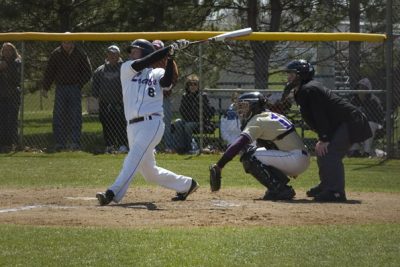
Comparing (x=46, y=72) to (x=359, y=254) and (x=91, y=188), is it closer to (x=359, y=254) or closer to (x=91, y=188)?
(x=91, y=188)

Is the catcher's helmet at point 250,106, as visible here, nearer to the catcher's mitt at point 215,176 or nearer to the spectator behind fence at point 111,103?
the catcher's mitt at point 215,176

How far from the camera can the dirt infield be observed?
8.34 m

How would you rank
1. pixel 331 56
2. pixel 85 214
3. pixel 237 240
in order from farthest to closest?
pixel 331 56
pixel 85 214
pixel 237 240

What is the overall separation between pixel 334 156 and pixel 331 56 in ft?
23.5

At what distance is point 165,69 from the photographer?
9.45m

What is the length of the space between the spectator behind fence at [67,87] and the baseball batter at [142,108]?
6.19 metres

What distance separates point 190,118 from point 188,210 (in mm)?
6694

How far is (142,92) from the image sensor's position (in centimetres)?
952

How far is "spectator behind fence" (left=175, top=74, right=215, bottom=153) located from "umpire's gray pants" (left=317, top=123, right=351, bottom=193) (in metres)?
5.85

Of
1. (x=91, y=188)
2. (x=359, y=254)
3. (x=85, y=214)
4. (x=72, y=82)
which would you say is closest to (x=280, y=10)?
(x=72, y=82)

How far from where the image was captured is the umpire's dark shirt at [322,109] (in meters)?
9.65

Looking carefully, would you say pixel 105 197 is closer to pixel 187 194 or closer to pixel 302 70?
pixel 187 194

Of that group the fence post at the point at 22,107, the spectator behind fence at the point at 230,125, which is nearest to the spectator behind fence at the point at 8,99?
the fence post at the point at 22,107

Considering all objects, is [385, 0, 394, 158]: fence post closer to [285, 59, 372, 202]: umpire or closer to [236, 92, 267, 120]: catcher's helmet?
[285, 59, 372, 202]: umpire
